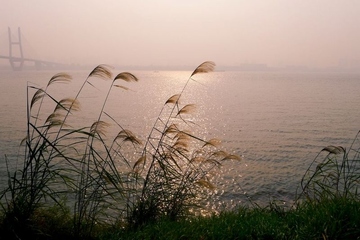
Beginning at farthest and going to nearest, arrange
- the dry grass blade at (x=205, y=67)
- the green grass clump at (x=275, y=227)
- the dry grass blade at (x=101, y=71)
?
the dry grass blade at (x=205, y=67) → the dry grass blade at (x=101, y=71) → the green grass clump at (x=275, y=227)

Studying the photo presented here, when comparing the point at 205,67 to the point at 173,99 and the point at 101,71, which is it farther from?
the point at 101,71

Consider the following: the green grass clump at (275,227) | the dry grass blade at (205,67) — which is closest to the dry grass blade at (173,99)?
the dry grass blade at (205,67)

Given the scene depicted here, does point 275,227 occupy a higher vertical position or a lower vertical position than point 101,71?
lower

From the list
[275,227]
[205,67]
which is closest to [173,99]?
[205,67]

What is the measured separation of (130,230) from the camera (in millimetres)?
4984

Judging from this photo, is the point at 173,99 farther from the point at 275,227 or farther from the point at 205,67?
the point at 275,227

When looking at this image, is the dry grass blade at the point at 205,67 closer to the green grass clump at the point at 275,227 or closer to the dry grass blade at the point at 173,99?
the dry grass blade at the point at 173,99

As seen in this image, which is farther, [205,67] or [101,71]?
[205,67]

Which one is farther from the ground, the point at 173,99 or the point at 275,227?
the point at 173,99

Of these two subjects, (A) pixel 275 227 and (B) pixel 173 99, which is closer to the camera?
(A) pixel 275 227

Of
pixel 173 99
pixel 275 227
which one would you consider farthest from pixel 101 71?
pixel 275 227

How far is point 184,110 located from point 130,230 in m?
2.20

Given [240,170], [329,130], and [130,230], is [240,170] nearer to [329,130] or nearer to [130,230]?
[130,230]

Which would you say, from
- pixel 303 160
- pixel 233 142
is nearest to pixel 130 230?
pixel 303 160
